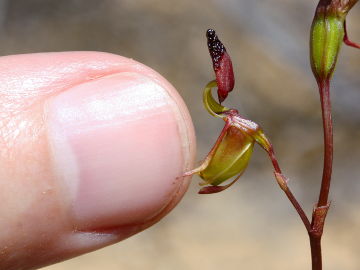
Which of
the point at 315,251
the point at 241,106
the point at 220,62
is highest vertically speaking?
the point at 220,62

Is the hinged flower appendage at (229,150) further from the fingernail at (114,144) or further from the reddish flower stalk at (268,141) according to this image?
the fingernail at (114,144)

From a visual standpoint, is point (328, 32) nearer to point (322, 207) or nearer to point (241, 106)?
point (322, 207)

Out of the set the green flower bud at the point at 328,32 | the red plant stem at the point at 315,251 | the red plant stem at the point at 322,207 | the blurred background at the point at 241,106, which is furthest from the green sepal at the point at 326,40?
the blurred background at the point at 241,106

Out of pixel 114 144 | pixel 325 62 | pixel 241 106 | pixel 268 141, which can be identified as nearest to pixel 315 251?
pixel 268 141

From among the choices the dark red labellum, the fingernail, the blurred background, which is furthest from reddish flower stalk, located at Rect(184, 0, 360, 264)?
the blurred background

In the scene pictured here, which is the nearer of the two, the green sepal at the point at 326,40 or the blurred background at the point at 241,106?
the green sepal at the point at 326,40

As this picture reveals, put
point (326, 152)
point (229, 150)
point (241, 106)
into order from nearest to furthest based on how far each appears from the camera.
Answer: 1. point (326, 152)
2. point (229, 150)
3. point (241, 106)

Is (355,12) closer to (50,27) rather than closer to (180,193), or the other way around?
(50,27)
